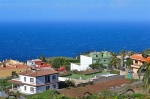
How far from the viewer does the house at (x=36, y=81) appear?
39062 millimetres

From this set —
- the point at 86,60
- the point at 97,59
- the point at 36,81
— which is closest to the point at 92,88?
the point at 36,81

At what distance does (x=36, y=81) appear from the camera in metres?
39.1

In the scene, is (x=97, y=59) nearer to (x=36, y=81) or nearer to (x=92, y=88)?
(x=36, y=81)

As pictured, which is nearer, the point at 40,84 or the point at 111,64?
the point at 40,84

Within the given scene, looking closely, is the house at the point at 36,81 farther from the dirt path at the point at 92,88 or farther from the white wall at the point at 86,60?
the white wall at the point at 86,60

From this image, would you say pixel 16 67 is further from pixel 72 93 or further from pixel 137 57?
pixel 72 93

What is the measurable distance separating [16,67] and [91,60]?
1487 cm

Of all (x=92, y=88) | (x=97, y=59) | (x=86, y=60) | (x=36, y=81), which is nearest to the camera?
(x=92, y=88)

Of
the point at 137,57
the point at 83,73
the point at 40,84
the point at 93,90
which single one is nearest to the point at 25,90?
the point at 40,84

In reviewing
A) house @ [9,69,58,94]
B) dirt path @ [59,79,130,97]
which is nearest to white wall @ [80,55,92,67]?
dirt path @ [59,79,130,97]

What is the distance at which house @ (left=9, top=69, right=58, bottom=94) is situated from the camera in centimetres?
3906

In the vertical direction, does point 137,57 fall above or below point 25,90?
above

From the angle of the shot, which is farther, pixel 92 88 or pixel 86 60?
pixel 86 60

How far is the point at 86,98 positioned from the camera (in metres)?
21.1
